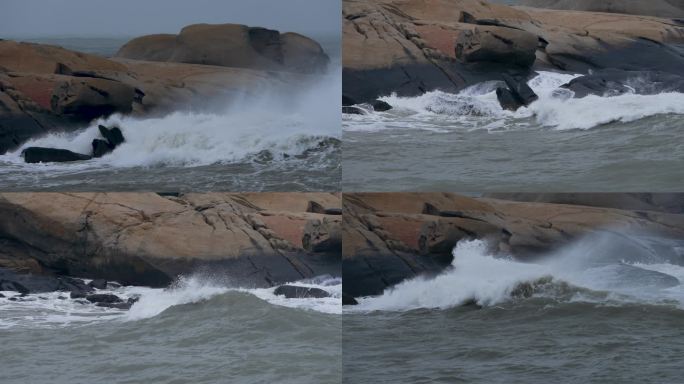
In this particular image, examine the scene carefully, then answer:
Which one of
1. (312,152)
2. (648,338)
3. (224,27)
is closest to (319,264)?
(312,152)

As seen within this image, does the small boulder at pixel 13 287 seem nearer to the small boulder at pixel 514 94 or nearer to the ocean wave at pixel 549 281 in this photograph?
the ocean wave at pixel 549 281

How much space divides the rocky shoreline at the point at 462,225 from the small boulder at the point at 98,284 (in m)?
1.57

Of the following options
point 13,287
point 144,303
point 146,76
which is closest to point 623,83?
point 146,76

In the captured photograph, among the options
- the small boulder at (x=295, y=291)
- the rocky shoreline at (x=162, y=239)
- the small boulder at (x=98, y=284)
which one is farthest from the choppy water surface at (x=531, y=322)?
the small boulder at (x=98, y=284)

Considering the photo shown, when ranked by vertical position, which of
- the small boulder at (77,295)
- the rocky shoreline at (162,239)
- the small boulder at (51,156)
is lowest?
the small boulder at (77,295)

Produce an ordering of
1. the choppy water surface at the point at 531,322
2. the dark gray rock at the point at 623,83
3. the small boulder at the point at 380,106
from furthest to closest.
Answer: the small boulder at the point at 380,106, the dark gray rock at the point at 623,83, the choppy water surface at the point at 531,322

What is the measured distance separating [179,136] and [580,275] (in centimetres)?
273

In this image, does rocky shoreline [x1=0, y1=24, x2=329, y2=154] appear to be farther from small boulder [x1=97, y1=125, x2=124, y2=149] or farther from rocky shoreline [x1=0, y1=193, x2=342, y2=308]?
rocky shoreline [x1=0, y1=193, x2=342, y2=308]

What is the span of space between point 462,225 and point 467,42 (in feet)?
4.03

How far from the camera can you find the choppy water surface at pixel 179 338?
6.48m

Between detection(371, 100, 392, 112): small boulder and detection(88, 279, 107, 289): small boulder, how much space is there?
83.1 inches

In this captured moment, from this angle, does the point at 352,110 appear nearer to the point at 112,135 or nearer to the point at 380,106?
the point at 380,106

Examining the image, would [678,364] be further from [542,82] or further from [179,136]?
[179,136]

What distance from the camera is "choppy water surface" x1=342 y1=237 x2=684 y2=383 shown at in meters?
6.26
